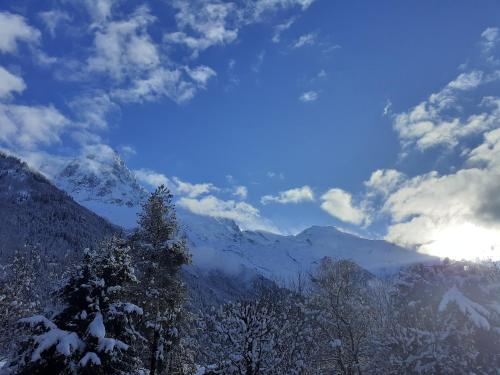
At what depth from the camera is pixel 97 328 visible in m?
18.9

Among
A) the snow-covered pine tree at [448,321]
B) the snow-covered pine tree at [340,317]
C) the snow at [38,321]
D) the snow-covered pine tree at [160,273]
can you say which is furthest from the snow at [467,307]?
the snow at [38,321]

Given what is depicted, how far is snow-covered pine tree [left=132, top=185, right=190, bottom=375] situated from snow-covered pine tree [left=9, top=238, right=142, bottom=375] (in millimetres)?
3394

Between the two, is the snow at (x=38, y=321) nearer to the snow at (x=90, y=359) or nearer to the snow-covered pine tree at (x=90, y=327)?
the snow-covered pine tree at (x=90, y=327)

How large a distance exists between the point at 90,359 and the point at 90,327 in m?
1.21

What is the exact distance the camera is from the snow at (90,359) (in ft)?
59.8

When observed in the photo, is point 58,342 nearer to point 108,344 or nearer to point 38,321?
point 38,321

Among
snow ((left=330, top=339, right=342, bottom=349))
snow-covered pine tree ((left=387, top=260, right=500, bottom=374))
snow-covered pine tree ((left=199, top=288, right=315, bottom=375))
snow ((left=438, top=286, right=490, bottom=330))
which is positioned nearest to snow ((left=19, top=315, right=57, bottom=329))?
snow-covered pine tree ((left=199, top=288, right=315, bottom=375))

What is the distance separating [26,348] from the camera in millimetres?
18719

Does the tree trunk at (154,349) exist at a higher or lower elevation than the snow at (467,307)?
lower

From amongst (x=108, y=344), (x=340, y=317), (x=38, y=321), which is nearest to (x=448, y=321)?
(x=340, y=317)

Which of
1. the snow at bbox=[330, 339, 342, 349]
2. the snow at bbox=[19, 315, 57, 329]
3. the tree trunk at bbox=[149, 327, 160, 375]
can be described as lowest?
the tree trunk at bbox=[149, 327, 160, 375]

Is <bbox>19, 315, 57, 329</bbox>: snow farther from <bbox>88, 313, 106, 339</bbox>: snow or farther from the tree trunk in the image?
the tree trunk

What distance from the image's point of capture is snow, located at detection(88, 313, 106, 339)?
1867 cm

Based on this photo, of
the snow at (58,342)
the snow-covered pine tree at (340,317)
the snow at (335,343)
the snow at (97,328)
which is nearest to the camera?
the snow at (58,342)
